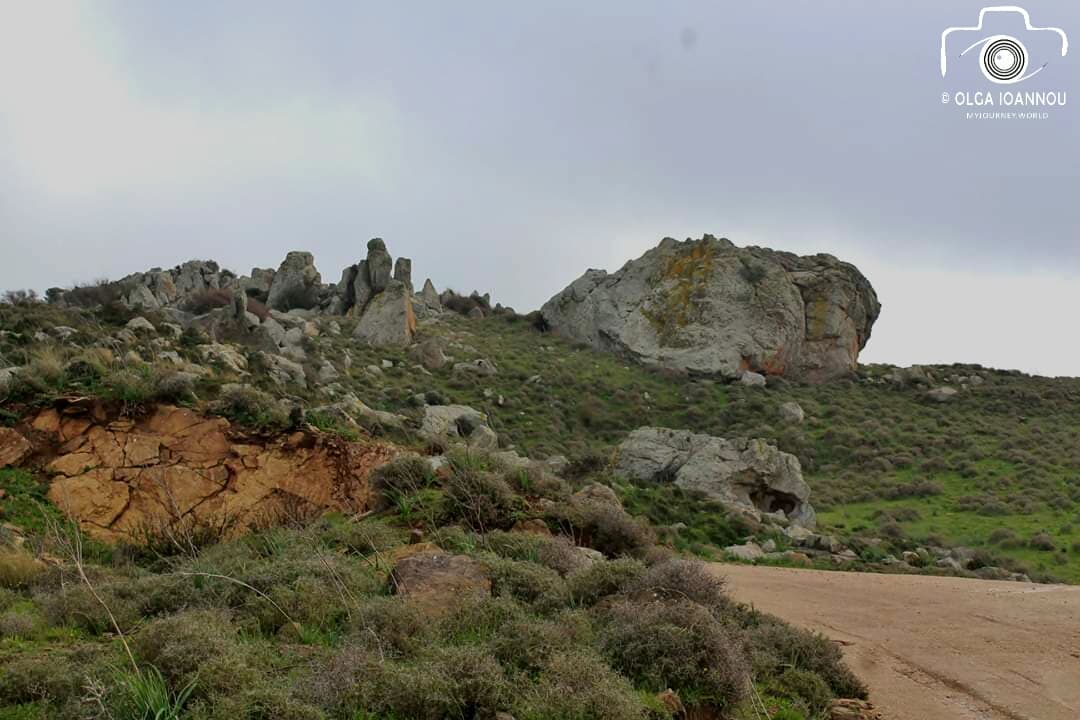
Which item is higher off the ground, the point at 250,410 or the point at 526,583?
the point at 250,410

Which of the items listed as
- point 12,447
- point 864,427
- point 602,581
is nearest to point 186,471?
point 12,447

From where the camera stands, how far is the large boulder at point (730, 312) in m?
44.9

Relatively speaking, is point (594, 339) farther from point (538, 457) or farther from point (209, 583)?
point (209, 583)

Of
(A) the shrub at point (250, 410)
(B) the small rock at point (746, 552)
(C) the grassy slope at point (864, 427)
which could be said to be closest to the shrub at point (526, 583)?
(A) the shrub at point (250, 410)

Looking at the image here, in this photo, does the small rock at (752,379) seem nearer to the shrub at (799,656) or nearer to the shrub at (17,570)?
the shrub at (799,656)

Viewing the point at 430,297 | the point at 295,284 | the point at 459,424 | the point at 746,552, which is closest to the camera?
the point at 746,552

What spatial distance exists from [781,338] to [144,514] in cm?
3874

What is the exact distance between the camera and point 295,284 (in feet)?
156

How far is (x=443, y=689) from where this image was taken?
506cm

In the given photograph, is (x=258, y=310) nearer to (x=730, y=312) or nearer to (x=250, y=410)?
(x=730, y=312)

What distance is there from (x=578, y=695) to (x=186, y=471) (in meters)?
8.90

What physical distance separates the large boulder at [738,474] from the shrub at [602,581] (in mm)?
13466

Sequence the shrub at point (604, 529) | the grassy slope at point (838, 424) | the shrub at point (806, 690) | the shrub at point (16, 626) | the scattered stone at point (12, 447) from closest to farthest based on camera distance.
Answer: the shrub at point (16, 626) < the shrub at point (806, 690) < the shrub at point (604, 529) < the scattered stone at point (12, 447) < the grassy slope at point (838, 424)

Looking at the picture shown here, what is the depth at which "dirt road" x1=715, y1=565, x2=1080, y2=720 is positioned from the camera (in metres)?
6.91
